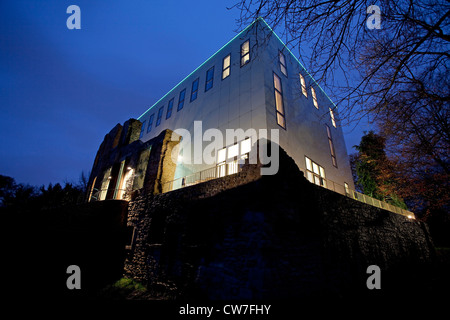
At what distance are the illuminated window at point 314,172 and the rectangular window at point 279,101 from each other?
373 cm

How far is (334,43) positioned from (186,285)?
333 inches

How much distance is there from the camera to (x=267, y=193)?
18.6 feet

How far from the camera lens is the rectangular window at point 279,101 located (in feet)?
40.0

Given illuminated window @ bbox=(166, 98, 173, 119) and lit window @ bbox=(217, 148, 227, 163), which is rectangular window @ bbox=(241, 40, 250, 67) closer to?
lit window @ bbox=(217, 148, 227, 163)

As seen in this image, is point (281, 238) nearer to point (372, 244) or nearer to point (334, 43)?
point (334, 43)

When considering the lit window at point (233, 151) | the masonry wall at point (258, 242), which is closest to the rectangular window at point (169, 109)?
the lit window at point (233, 151)

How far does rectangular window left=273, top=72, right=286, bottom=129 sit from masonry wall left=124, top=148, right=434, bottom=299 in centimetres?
613

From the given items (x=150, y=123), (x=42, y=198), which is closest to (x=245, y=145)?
(x=150, y=123)

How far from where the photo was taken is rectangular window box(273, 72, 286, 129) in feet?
40.0

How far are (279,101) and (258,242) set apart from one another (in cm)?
1069

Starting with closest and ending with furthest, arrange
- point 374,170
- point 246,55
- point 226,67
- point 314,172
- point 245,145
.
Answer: point 245,145
point 314,172
point 246,55
point 226,67
point 374,170

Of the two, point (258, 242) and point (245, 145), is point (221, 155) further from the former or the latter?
point (258, 242)

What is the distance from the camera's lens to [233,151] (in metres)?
11.7
